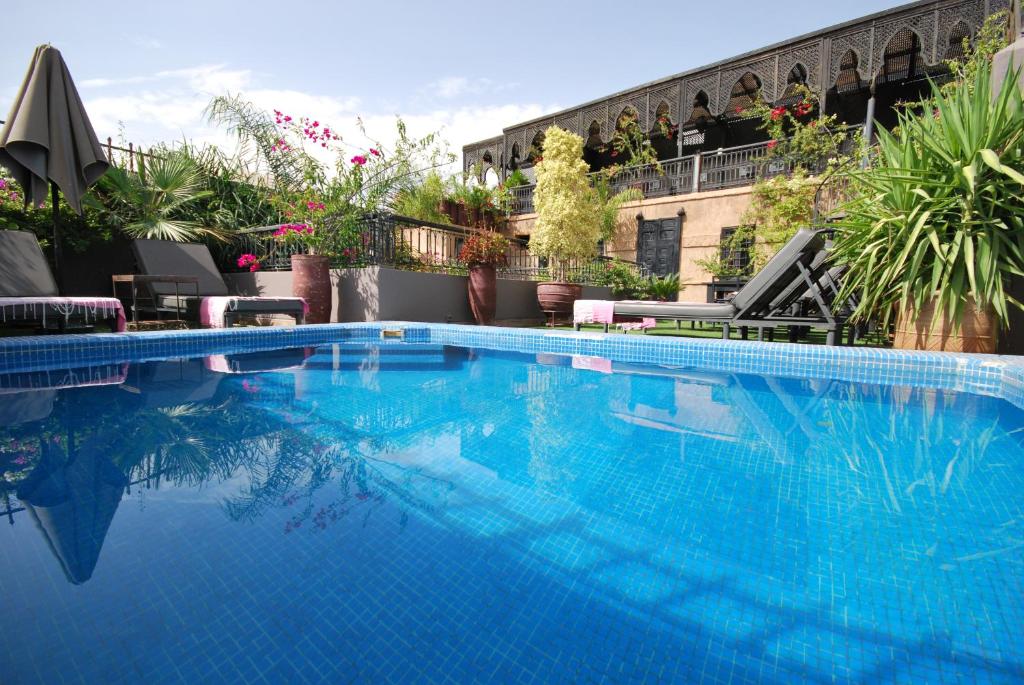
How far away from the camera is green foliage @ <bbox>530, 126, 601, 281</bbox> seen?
9.43m

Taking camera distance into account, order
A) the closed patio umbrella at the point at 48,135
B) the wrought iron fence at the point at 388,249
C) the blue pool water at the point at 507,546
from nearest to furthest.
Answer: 1. the blue pool water at the point at 507,546
2. the closed patio umbrella at the point at 48,135
3. the wrought iron fence at the point at 388,249

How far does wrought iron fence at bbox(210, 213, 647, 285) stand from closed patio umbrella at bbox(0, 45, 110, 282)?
288 centimetres

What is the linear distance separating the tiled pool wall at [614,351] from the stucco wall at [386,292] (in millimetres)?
766

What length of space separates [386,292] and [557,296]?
9.83 ft

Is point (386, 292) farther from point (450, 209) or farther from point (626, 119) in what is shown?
point (626, 119)

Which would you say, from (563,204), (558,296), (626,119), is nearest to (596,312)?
(558,296)

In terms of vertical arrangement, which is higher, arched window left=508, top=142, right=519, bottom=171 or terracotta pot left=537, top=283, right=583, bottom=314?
arched window left=508, top=142, right=519, bottom=171

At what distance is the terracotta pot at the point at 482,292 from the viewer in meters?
8.38

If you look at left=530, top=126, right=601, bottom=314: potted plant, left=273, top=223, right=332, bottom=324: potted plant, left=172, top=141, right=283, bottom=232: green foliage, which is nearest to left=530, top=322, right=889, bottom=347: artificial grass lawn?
left=530, top=126, right=601, bottom=314: potted plant

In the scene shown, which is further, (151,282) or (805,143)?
(805,143)

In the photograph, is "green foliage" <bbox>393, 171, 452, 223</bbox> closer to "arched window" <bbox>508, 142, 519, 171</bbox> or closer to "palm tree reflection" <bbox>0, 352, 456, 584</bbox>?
"arched window" <bbox>508, 142, 519, 171</bbox>

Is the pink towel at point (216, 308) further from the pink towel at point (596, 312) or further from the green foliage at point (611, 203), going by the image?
the green foliage at point (611, 203)

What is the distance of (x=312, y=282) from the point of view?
7.41 meters

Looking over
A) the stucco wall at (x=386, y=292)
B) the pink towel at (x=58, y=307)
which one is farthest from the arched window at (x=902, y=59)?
the pink towel at (x=58, y=307)
